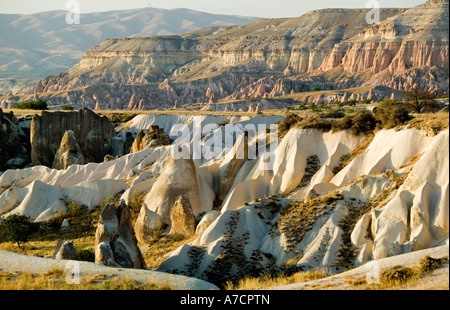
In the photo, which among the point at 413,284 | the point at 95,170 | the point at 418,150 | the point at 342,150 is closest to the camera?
the point at 413,284

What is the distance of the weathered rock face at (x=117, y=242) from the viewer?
83.8 ft

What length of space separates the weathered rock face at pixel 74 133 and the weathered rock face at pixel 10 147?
5.37 ft

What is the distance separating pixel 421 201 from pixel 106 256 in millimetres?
13156

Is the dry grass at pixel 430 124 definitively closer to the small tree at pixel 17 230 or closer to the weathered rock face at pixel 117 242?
the weathered rock face at pixel 117 242

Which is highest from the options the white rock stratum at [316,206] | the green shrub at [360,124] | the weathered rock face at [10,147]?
the green shrub at [360,124]

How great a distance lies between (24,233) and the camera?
3756cm

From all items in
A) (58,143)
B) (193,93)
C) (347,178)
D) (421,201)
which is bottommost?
(193,93)

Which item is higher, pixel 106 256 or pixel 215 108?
pixel 106 256

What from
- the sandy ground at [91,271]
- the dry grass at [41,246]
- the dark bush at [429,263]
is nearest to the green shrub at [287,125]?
the dry grass at [41,246]

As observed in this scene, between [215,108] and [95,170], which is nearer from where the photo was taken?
[95,170]

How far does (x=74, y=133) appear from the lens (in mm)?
75750

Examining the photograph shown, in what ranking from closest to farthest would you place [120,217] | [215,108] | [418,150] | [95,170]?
1. [120,217]
2. [418,150]
3. [95,170]
4. [215,108]

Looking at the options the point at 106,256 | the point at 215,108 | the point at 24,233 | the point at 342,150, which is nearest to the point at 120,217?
the point at 106,256
